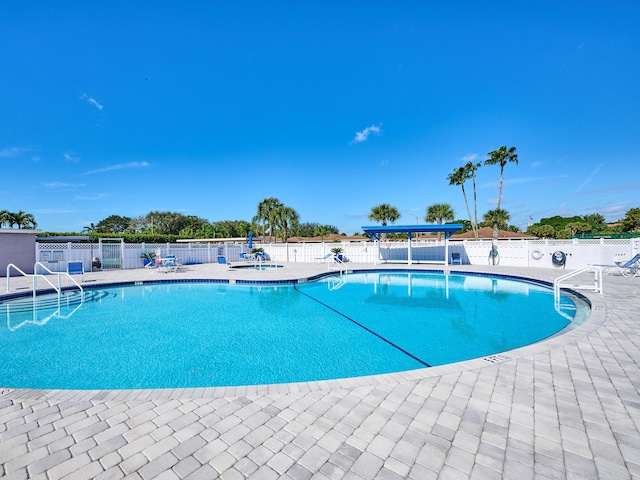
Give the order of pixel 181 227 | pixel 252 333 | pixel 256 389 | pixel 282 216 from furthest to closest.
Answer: pixel 181 227 → pixel 282 216 → pixel 252 333 → pixel 256 389

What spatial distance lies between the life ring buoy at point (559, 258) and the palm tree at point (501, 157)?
12.7 metres

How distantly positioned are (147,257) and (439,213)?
32.3 m

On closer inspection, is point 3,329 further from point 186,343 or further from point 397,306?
point 397,306

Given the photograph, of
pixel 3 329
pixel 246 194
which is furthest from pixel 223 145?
pixel 3 329

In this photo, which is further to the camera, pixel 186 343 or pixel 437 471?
pixel 186 343

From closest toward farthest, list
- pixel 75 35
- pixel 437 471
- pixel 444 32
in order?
pixel 437 471 → pixel 75 35 → pixel 444 32

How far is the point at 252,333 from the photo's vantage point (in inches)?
242

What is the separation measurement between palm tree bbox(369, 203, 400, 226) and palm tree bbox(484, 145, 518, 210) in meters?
13.0

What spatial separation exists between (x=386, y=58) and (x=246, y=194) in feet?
88.1

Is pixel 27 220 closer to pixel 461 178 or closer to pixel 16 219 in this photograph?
pixel 16 219

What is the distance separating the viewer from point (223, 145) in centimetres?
2562

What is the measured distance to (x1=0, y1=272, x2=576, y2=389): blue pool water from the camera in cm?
430

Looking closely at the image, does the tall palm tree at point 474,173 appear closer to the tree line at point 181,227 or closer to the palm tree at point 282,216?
the palm tree at point 282,216

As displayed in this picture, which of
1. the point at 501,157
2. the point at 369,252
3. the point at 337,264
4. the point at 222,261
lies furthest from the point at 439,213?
the point at 222,261
